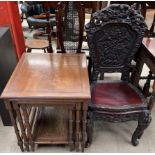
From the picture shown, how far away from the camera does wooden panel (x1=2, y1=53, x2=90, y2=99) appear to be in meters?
1.15

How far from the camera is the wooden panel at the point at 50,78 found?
1147 mm

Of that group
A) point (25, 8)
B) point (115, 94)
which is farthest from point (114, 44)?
point (25, 8)

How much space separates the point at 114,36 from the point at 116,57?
0.19 meters

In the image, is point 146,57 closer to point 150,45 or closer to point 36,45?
point 150,45

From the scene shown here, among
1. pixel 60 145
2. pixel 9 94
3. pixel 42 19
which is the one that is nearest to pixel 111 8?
pixel 9 94

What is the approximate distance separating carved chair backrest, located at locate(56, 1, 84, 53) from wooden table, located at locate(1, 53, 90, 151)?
227 millimetres

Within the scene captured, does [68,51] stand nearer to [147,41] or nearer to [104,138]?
[147,41]

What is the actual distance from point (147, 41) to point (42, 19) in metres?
2.86

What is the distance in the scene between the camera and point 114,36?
143 centimetres

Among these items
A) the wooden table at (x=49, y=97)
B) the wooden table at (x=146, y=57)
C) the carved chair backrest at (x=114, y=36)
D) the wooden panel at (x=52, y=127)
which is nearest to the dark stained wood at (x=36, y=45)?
the wooden table at (x=49, y=97)

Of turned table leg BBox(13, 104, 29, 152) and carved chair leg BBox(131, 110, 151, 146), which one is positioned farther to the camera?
carved chair leg BBox(131, 110, 151, 146)

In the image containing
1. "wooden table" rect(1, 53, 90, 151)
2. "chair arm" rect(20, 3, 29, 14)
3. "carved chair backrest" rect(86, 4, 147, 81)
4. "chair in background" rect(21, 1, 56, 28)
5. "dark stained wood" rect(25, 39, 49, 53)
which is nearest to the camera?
"wooden table" rect(1, 53, 90, 151)

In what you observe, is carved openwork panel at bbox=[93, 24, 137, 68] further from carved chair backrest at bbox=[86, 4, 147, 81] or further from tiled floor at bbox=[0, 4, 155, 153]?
tiled floor at bbox=[0, 4, 155, 153]

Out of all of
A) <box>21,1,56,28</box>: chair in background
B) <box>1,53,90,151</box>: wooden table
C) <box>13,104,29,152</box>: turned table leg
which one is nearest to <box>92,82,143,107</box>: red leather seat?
<box>1,53,90,151</box>: wooden table
